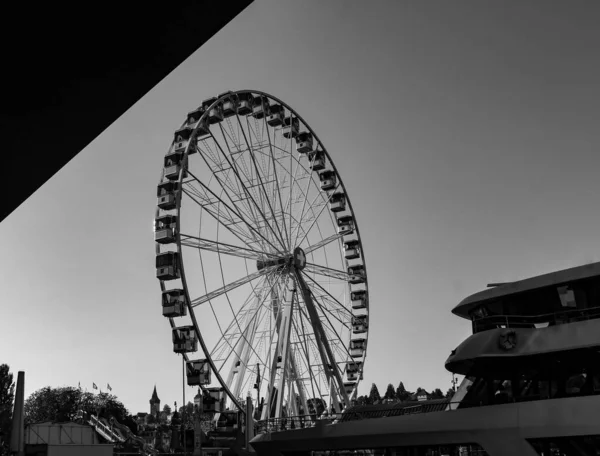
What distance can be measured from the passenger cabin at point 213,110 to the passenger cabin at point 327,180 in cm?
1012

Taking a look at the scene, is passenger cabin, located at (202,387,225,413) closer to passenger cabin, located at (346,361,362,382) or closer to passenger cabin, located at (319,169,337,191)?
passenger cabin, located at (346,361,362,382)

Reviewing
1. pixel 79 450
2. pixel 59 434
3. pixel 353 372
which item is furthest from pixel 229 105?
pixel 59 434

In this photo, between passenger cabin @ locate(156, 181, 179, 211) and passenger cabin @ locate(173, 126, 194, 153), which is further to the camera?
passenger cabin @ locate(173, 126, 194, 153)

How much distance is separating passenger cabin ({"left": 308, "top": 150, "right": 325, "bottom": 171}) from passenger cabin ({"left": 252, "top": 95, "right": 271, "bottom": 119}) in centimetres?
503

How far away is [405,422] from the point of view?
1891 centimetres

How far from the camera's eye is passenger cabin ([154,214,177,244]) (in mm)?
30078

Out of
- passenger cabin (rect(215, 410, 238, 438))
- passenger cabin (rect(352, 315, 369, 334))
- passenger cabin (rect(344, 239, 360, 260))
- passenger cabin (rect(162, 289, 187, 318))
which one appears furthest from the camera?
passenger cabin (rect(344, 239, 360, 260))

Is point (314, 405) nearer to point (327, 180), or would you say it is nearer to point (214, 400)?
point (214, 400)

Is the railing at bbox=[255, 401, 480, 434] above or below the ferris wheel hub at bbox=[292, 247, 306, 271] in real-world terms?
below

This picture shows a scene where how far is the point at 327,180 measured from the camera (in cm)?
4312

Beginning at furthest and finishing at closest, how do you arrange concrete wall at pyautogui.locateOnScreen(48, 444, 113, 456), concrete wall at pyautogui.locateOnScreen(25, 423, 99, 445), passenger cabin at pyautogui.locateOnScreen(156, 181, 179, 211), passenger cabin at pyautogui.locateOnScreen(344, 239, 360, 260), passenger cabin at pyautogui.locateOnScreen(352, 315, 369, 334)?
passenger cabin at pyautogui.locateOnScreen(344, 239, 360, 260) < passenger cabin at pyautogui.locateOnScreen(352, 315, 369, 334) < concrete wall at pyautogui.locateOnScreen(25, 423, 99, 445) < concrete wall at pyautogui.locateOnScreen(48, 444, 113, 456) < passenger cabin at pyautogui.locateOnScreen(156, 181, 179, 211)

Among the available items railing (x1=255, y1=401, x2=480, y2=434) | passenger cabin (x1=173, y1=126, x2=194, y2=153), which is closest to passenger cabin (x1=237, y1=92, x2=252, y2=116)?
passenger cabin (x1=173, y1=126, x2=194, y2=153)

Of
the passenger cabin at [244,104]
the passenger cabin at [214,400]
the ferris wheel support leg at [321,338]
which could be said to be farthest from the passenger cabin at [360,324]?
the passenger cabin at [244,104]

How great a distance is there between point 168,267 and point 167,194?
3.52 metres
